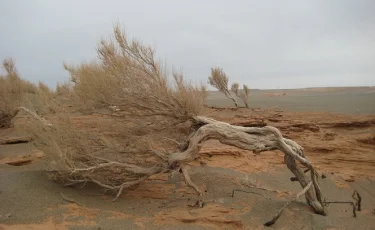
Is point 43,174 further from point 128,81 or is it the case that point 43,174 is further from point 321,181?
point 321,181

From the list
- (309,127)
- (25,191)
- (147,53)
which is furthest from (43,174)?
(309,127)

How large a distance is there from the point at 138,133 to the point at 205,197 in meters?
1.83

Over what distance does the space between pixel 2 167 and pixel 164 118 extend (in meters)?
4.10

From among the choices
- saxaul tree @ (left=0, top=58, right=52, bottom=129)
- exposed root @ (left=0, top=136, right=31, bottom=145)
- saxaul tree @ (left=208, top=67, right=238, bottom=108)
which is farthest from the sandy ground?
saxaul tree @ (left=208, top=67, right=238, bottom=108)

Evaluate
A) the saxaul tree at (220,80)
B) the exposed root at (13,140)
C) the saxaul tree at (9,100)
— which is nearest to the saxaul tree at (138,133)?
the exposed root at (13,140)

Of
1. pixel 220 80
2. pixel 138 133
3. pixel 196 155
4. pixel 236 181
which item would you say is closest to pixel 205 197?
pixel 196 155

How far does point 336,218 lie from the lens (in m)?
6.23

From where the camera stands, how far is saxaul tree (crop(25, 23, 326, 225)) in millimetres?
6406

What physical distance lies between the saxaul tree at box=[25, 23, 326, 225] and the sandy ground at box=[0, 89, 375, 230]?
0.33m

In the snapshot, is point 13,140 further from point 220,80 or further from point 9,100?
point 220,80

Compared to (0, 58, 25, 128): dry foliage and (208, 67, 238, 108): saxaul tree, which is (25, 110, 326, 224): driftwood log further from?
(208, 67, 238, 108): saxaul tree

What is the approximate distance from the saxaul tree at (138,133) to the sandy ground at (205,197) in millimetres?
330

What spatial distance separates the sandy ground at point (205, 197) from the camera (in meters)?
5.46

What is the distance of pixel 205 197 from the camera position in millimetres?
6688
